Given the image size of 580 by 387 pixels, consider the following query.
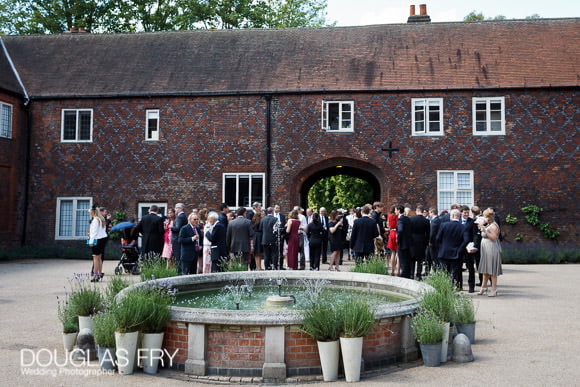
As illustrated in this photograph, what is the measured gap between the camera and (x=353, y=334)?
5.75m

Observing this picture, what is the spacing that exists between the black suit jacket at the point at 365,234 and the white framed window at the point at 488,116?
9086 mm

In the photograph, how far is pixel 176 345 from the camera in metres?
6.16

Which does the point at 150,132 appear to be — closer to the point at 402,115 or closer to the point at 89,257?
the point at 89,257

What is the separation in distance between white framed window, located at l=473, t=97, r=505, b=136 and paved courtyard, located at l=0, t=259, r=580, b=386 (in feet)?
26.8

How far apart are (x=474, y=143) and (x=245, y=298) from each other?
1453 cm

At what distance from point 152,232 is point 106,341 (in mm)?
7019

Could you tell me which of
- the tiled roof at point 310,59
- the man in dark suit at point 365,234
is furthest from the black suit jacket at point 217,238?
the tiled roof at point 310,59

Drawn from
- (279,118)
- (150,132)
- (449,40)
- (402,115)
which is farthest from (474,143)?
(150,132)

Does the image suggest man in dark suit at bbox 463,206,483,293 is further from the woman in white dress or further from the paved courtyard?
the paved courtyard

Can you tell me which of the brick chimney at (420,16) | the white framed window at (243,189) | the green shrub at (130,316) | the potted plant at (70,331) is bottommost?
the potted plant at (70,331)

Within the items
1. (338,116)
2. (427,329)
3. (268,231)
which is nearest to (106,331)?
(427,329)

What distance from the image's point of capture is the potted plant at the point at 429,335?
6.17 meters

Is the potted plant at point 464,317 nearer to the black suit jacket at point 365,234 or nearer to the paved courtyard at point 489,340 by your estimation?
the paved courtyard at point 489,340

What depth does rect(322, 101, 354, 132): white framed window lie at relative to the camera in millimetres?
20859
